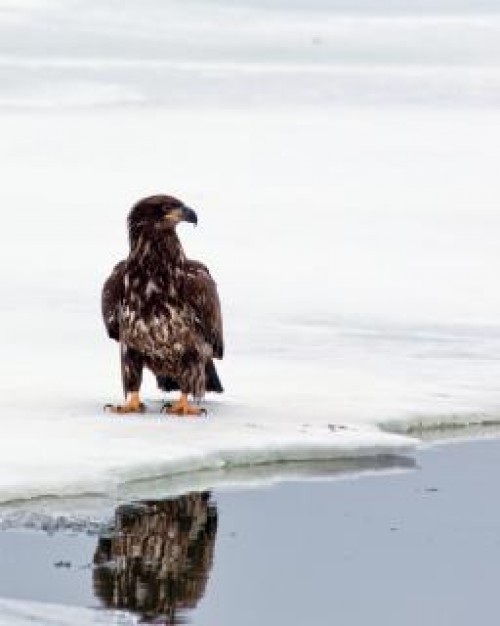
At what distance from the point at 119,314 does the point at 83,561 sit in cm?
303

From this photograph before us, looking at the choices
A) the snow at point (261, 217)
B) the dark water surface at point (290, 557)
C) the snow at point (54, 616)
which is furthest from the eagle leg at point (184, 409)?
the snow at point (54, 616)

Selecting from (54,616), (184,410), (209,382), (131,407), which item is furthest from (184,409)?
(54,616)

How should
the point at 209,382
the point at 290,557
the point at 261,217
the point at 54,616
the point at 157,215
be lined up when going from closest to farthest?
the point at 54,616 → the point at 290,557 → the point at 157,215 → the point at 209,382 → the point at 261,217

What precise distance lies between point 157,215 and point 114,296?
44 centimetres

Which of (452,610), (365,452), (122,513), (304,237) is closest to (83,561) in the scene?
(122,513)

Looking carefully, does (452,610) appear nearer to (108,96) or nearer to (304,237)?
(304,237)

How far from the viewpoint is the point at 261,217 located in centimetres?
1870

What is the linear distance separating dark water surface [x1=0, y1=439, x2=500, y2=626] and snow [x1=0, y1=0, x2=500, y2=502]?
0.50m

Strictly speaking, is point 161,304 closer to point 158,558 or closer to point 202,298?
point 202,298

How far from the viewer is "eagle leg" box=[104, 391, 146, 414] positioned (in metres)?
9.20

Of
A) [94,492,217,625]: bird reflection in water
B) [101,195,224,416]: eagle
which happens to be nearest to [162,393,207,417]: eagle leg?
[101,195,224,416]: eagle

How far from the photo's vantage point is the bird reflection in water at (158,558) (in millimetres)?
6012

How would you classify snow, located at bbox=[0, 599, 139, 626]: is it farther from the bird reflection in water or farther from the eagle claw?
the eagle claw

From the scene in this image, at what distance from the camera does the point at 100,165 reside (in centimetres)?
2148
